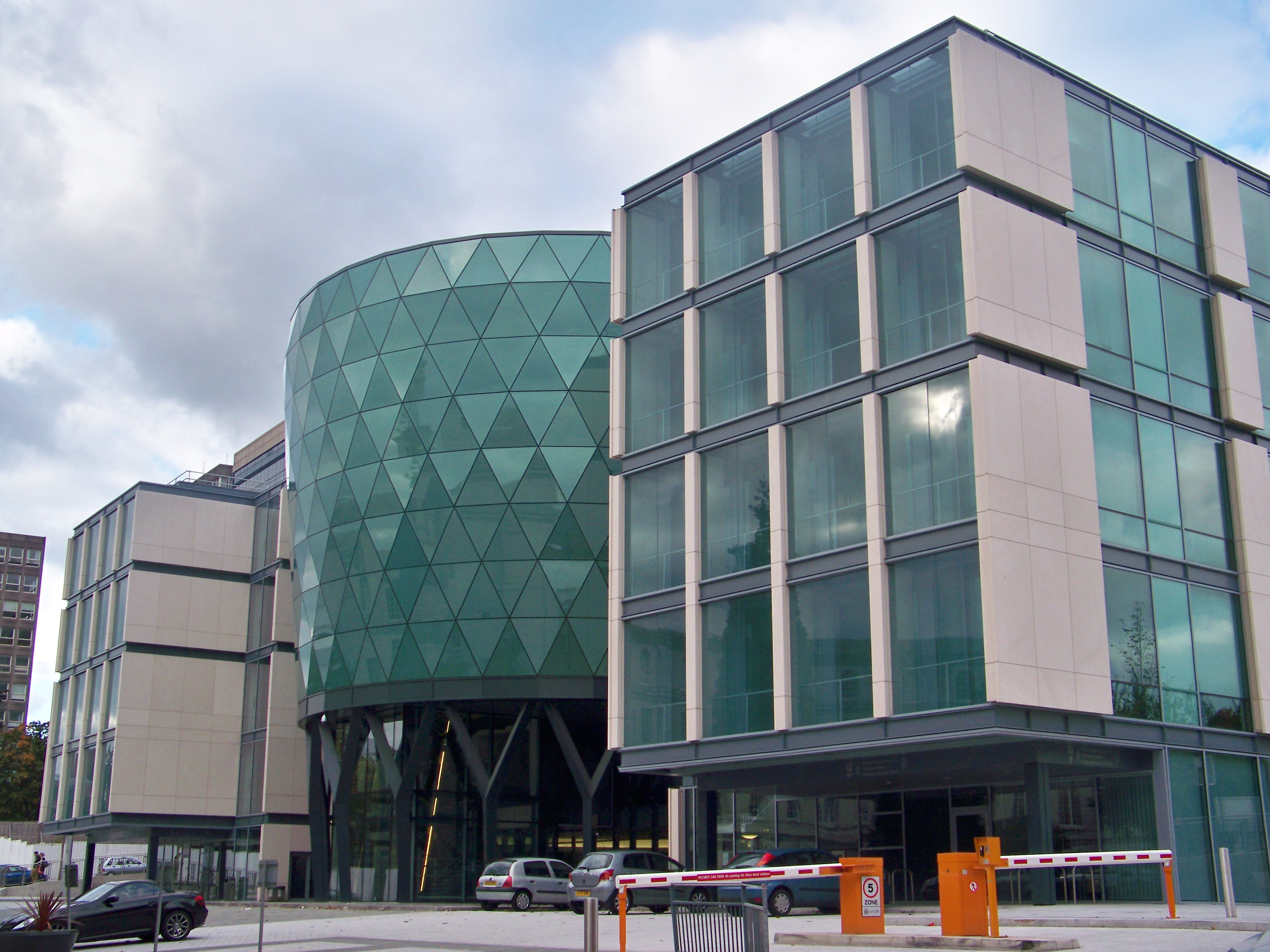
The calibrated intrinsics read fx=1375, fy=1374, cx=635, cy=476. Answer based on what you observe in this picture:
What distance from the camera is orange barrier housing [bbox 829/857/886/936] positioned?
62.6 feet

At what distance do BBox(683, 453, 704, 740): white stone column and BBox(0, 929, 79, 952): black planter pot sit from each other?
18.0 meters

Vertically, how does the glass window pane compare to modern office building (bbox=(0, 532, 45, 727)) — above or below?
below

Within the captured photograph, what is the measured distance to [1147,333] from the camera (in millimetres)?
31703

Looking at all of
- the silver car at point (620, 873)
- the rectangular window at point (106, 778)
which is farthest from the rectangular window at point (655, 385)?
the rectangular window at point (106, 778)

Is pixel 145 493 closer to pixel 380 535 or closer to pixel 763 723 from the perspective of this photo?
pixel 380 535

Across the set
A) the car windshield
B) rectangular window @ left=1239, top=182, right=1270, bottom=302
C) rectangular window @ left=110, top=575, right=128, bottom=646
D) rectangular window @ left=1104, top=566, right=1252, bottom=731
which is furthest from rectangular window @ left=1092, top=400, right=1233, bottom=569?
rectangular window @ left=110, top=575, right=128, bottom=646

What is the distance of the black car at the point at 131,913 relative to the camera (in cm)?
2650

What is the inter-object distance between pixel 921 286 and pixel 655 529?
9724mm

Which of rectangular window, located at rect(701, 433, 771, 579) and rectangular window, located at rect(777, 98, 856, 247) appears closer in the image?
rectangular window, located at rect(777, 98, 856, 247)

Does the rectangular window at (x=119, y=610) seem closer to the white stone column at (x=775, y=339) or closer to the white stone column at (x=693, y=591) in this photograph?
A: the white stone column at (x=693, y=591)

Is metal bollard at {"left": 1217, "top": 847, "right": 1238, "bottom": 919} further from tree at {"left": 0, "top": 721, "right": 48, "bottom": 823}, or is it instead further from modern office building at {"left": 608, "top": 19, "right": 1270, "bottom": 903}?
tree at {"left": 0, "top": 721, "right": 48, "bottom": 823}

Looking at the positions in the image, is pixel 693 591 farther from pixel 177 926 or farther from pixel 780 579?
pixel 177 926

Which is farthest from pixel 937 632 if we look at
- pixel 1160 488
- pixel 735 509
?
pixel 1160 488

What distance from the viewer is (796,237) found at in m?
33.0
